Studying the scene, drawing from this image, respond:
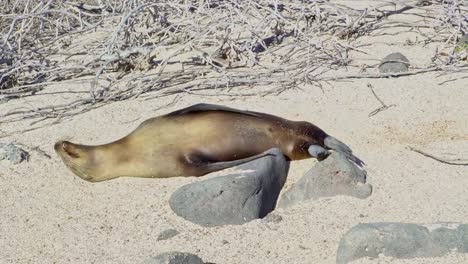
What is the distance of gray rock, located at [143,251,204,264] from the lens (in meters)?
3.65

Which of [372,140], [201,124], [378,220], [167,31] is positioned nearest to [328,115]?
[372,140]

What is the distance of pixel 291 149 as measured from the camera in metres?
4.84

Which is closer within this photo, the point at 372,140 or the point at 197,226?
the point at 197,226

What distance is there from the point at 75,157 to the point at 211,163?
2.47 ft

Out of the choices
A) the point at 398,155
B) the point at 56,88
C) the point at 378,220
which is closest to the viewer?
the point at 378,220

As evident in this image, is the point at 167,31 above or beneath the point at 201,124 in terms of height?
beneath

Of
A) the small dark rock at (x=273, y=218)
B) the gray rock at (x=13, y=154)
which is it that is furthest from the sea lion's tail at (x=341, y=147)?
the gray rock at (x=13, y=154)

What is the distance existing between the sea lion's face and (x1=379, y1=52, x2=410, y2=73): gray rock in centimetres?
206

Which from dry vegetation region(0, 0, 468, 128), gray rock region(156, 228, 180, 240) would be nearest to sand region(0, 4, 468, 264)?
gray rock region(156, 228, 180, 240)

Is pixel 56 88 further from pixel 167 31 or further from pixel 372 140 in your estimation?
pixel 372 140

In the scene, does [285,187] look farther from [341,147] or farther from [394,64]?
[394,64]

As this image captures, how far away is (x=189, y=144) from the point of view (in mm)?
4852

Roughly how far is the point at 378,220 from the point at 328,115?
130 centimetres

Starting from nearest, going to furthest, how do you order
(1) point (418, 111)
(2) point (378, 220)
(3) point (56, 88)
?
(2) point (378, 220), (1) point (418, 111), (3) point (56, 88)
